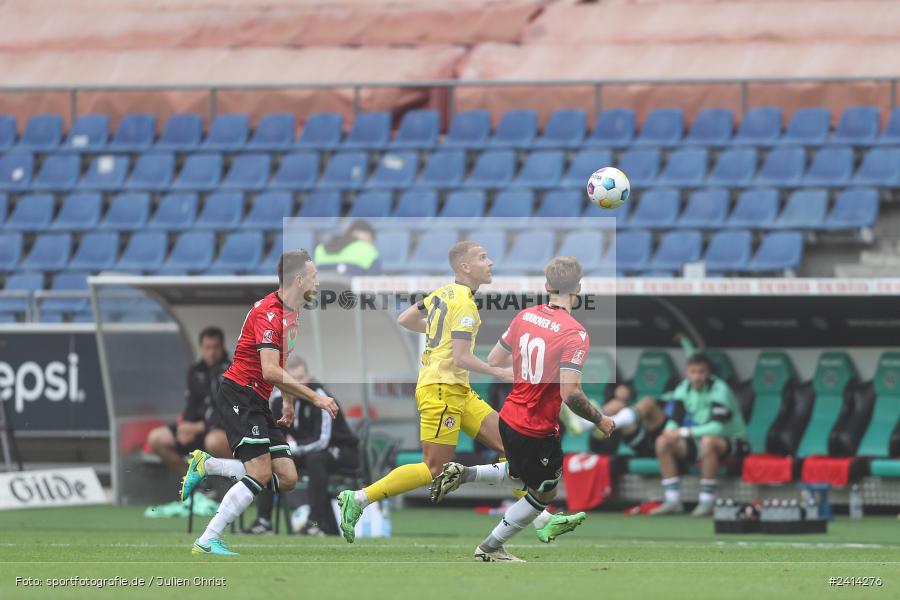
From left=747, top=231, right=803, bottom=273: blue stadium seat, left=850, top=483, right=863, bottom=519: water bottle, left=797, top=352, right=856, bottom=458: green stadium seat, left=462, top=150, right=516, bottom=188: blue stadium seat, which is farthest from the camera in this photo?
left=462, top=150, right=516, bottom=188: blue stadium seat

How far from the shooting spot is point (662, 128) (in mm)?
19672

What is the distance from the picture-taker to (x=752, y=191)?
59.8 ft

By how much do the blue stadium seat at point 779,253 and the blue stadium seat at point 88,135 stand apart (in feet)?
31.9

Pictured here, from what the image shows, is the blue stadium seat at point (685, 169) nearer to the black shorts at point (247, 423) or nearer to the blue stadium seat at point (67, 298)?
the blue stadium seat at point (67, 298)

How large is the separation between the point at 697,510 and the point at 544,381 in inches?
246

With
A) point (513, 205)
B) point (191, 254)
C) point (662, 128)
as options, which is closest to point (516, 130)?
point (513, 205)

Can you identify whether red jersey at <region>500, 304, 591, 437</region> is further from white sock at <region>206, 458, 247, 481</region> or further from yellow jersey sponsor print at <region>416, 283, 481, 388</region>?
white sock at <region>206, 458, 247, 481</region>

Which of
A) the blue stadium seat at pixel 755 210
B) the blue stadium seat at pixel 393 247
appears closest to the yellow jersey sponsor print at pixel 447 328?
the blue stadium seat at pixel 393 247

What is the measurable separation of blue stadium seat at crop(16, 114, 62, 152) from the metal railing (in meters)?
0.31

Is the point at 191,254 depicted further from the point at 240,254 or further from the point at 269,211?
the point at 269,211

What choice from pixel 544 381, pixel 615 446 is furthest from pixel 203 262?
pixel 544 381

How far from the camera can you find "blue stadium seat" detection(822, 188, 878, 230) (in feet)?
56.5

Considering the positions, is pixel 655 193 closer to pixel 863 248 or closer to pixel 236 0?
pixel 863 248

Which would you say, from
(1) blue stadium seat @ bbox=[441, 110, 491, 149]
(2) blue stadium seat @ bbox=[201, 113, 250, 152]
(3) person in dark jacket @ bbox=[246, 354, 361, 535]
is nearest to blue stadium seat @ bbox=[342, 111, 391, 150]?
(1) blue stadium seat @ bbox=[441, 110, 491, 149]
